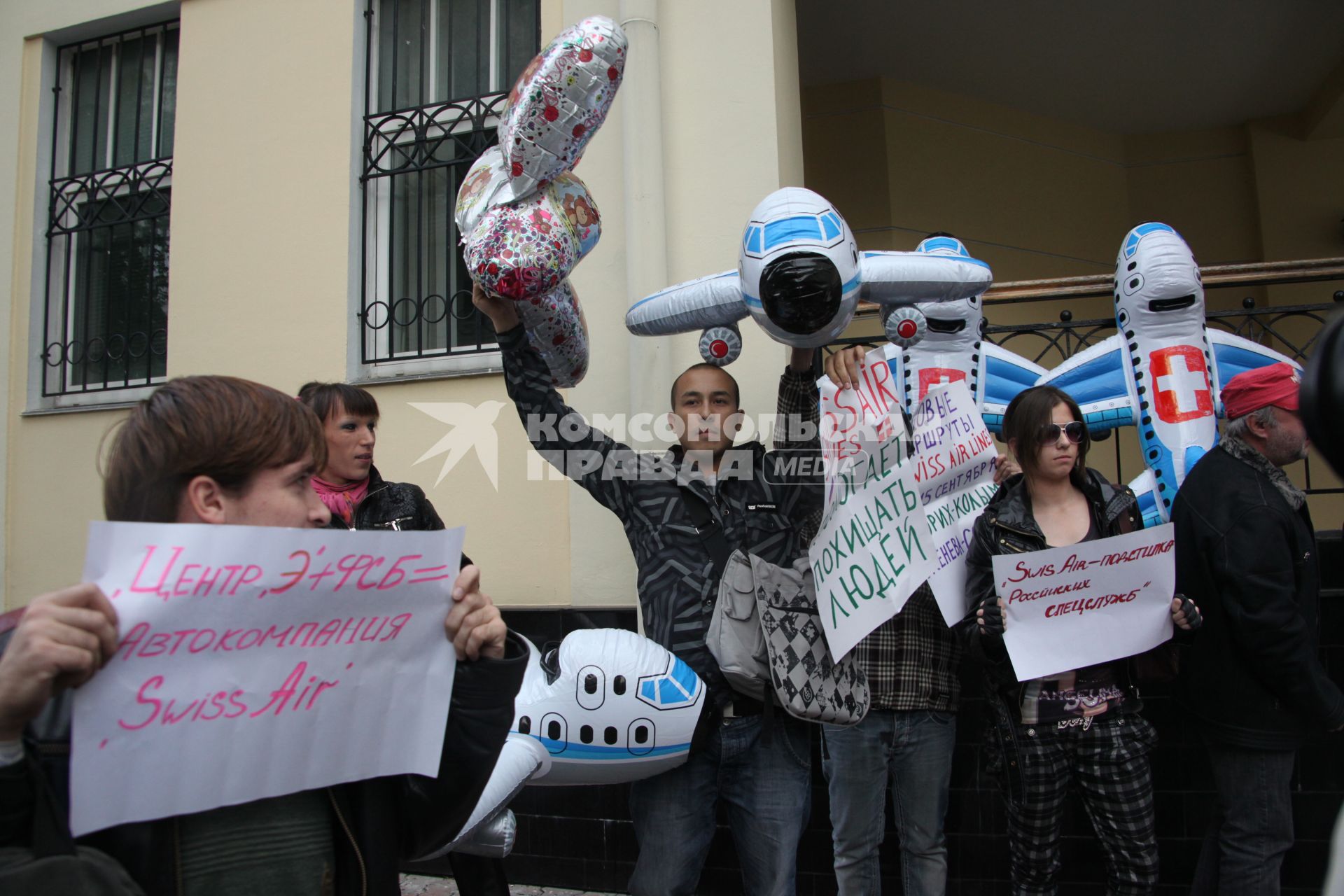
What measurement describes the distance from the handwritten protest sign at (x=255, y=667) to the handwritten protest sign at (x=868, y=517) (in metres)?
1.28

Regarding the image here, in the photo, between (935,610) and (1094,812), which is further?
(935,610)

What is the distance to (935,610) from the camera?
300cm

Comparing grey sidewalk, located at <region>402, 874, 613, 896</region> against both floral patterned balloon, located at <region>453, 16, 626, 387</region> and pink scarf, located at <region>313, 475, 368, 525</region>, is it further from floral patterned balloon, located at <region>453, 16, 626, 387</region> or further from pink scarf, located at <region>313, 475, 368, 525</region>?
floral patterned balloon, located at <region>453, 16, 626, 387</region>

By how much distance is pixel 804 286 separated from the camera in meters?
2.25

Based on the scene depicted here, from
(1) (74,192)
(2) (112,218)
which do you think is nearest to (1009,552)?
(2) (112,218)

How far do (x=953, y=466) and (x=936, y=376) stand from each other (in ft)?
1.76

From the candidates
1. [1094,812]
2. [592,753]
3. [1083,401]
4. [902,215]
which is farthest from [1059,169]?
[592,753]

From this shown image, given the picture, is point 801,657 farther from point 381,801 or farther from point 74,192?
point 74,192

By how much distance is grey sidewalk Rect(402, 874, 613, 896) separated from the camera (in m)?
→ 3.81

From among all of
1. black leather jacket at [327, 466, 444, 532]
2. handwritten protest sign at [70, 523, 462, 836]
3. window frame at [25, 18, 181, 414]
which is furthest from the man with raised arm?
window frame at [25, 18, 181, 414]

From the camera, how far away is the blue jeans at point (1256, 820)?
108 inches

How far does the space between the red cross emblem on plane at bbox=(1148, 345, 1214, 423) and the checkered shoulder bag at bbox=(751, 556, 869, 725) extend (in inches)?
65.5

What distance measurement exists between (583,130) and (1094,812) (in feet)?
8.14

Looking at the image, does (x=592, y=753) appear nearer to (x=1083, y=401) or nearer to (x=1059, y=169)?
(x=1083, y=401)
